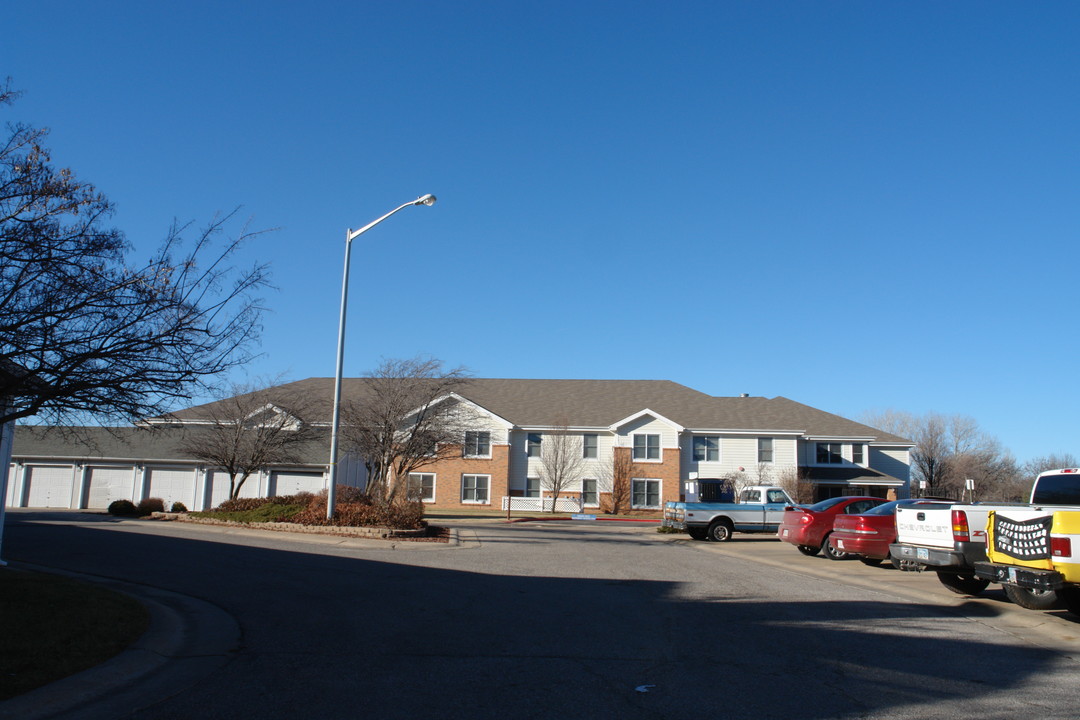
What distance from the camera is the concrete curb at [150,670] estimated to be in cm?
625

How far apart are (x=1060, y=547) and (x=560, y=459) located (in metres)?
36.2

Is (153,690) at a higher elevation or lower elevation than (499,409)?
lower

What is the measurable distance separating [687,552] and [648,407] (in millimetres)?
28130

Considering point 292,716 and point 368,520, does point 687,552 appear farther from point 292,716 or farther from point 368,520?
point 292,716

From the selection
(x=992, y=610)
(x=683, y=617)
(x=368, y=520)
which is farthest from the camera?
(x=368, y=520)

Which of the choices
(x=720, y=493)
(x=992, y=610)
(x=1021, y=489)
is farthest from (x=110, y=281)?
(x=1021, y=489)

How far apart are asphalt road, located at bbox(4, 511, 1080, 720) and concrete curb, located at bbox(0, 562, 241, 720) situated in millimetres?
72

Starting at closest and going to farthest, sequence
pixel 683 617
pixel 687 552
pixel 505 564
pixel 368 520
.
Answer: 1. pixel 683 617
2. pixel 505 564
3. pixel 687 552
4. pixel 368 520

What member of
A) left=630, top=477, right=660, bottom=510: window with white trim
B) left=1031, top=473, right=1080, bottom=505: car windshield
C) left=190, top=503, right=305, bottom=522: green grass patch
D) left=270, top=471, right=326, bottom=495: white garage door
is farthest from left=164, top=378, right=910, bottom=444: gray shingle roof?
left=1031, top=473, right=1080, bottom=505: car windshield

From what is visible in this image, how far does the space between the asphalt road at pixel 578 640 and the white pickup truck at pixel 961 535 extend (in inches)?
15.9

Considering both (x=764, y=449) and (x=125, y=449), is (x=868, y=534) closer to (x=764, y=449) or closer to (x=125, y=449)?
(x=764, y=449)

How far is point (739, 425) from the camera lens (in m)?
47.0

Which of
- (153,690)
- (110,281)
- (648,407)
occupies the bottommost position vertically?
(153,690)

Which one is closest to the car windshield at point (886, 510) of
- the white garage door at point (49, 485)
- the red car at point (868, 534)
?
the red car at point (868, 534)
